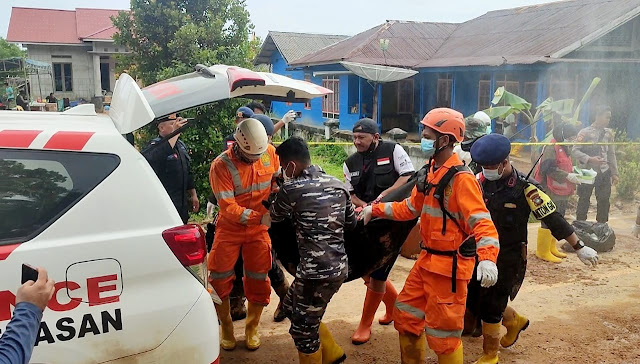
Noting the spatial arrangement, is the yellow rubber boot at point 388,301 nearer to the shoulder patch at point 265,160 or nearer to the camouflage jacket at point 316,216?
the camouflage jacket at point 316,216

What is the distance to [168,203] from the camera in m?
2.46

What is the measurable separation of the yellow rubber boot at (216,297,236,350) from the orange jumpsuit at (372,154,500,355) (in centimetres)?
140

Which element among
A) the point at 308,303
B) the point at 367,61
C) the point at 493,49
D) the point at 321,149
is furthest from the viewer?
the point at 367,61

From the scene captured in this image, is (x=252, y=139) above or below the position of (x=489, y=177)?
above

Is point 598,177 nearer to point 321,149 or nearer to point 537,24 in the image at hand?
point 321,149

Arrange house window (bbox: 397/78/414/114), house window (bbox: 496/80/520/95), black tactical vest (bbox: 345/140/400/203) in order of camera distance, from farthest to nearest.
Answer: house window (bbox: 397/78/414/114)
house window (bbox: 496/80/520/95)
black tactical vest (bbox: 345/140/400/203)

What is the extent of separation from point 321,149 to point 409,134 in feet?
20.5

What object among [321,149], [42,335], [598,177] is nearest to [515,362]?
[42,335]

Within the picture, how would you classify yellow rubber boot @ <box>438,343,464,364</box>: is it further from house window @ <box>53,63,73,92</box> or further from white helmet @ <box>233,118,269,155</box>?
house window @ <box>53,63,73,92</box>

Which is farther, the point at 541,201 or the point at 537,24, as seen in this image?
the point at 537,24

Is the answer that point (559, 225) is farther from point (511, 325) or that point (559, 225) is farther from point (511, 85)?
point (511, 85)

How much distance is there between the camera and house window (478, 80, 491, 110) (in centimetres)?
1669

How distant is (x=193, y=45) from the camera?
8055 millimetres

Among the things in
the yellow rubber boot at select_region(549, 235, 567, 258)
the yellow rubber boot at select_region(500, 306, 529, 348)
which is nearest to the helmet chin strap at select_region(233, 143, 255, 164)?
the yellow rubber boot at select_region(500, 306, 529, 348)
